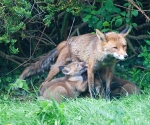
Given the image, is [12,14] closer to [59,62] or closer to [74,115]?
[59,62]

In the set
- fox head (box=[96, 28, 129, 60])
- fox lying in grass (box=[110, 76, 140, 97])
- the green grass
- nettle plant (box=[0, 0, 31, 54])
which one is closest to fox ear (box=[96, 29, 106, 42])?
fox head (box=[96, 28, 129, 60])

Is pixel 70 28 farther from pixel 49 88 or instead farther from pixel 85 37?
pixel 49 88

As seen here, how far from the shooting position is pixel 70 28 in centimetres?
1209

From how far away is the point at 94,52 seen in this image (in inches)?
373

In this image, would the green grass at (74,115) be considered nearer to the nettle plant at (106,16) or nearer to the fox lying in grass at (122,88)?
the fox lying in grass at (122,88)

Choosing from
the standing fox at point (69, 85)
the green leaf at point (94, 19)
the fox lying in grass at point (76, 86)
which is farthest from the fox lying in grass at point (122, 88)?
the green leaf at point (94, 19)

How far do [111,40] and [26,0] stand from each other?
1.94 meters

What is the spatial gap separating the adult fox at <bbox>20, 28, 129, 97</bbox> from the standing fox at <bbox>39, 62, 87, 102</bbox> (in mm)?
180

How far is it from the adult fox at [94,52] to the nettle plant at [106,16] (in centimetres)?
33

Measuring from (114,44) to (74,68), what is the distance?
42.6 inches

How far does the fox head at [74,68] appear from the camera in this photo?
9545mm

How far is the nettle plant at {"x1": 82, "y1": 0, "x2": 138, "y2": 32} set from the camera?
32.6 feet

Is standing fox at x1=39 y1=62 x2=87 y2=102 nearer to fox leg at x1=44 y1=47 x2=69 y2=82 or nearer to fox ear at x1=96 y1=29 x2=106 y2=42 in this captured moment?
fox leg at x1=44 y1=47 x2=69 y2=82

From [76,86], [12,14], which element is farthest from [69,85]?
[12,14]
